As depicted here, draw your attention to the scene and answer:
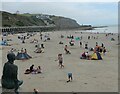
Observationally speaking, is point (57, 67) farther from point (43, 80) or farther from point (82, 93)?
point (82, 93)

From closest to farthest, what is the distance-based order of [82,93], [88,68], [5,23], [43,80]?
[82,93]
[43,80]
[88,68]
[5,23]

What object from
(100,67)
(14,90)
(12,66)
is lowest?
(100,67)

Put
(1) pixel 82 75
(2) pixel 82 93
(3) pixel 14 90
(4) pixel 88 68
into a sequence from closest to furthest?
(3) pixel 14 90 < (2) pixel 82 93 < (1) pixel 82 75 < (4) pixel 88 68

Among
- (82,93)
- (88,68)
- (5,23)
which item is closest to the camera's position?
(82,93)

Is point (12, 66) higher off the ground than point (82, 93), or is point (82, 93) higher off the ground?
point (12, 66)

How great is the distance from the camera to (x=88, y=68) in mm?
21969

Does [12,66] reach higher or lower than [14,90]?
higher

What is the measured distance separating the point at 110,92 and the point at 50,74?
6.03 meters

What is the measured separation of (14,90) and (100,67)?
16.8m

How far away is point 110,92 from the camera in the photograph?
14.0 m

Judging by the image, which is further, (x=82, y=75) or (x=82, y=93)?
(x=82, y=75)

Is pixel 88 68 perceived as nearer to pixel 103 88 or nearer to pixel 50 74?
pixel 50 74

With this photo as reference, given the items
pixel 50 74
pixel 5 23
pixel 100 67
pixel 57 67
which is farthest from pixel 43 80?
pixel 5 23

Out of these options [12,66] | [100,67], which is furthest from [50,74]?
[12,66]
